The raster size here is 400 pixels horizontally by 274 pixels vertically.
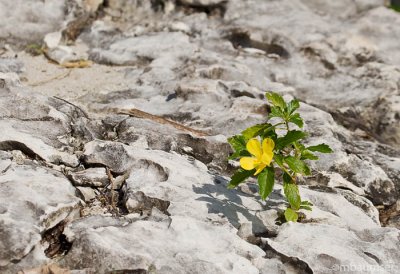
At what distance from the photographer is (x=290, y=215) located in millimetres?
3076

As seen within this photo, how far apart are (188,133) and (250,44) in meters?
2.36

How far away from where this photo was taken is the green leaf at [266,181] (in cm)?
285

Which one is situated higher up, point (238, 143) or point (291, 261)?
point (238, 143)

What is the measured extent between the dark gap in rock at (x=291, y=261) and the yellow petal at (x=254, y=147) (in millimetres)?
487

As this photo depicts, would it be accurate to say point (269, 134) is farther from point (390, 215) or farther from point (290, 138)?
point (390, 215)

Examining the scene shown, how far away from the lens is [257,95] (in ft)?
15.7

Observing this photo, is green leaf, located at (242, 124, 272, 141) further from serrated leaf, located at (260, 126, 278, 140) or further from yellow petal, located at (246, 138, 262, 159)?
yellow petal, located at (246, 138, 262, 159)

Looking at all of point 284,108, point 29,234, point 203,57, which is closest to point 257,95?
point 203,57

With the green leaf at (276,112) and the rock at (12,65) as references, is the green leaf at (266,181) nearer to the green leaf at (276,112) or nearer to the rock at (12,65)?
the green leaf at (276,112)

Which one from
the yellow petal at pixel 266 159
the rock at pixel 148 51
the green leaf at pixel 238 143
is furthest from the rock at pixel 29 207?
the rock at pixel 148 51

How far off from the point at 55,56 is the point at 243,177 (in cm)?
307

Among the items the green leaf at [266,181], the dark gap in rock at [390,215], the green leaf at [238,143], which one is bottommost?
the dark gap in rock at [390,215]

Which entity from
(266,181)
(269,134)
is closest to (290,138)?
(269,134)

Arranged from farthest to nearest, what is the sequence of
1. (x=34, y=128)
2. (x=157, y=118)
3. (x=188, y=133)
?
(x=157, y=118), (x=188, y=133), (x=34, y=128)
